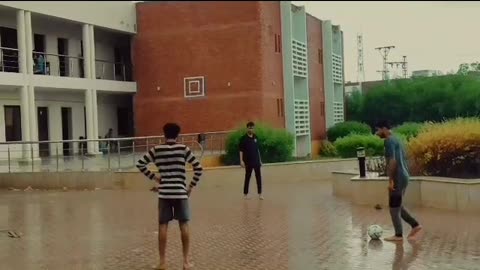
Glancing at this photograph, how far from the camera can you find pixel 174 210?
25.9ft

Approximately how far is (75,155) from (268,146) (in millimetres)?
6340

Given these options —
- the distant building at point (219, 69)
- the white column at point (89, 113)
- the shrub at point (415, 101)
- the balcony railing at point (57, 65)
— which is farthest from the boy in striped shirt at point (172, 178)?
the shrub at point (415, 101)

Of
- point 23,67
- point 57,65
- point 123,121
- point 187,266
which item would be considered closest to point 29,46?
point 23,67

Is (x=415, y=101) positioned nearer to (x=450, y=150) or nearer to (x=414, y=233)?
(x=450, y=150)

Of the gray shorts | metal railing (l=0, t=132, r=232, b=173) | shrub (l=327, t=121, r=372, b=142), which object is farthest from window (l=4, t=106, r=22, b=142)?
the gray shorts

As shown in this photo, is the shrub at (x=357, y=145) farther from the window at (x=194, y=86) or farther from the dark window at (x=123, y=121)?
the dark window at (x=123, y=121)

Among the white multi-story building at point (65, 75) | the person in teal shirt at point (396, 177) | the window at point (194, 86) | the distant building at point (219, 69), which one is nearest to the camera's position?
the person in teal shirt at point (396, 177)

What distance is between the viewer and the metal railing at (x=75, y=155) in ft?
65.3

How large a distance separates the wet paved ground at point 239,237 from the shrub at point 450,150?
1.45 m

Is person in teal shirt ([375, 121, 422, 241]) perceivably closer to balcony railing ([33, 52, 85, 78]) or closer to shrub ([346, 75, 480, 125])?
shrub ([346, 75, 480, 125])

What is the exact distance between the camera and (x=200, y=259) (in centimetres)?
850

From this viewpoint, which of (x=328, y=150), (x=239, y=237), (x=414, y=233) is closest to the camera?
(x=414, y=233)

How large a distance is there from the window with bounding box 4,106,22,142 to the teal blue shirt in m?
21.3

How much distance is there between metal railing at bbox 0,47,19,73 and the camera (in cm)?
2659
